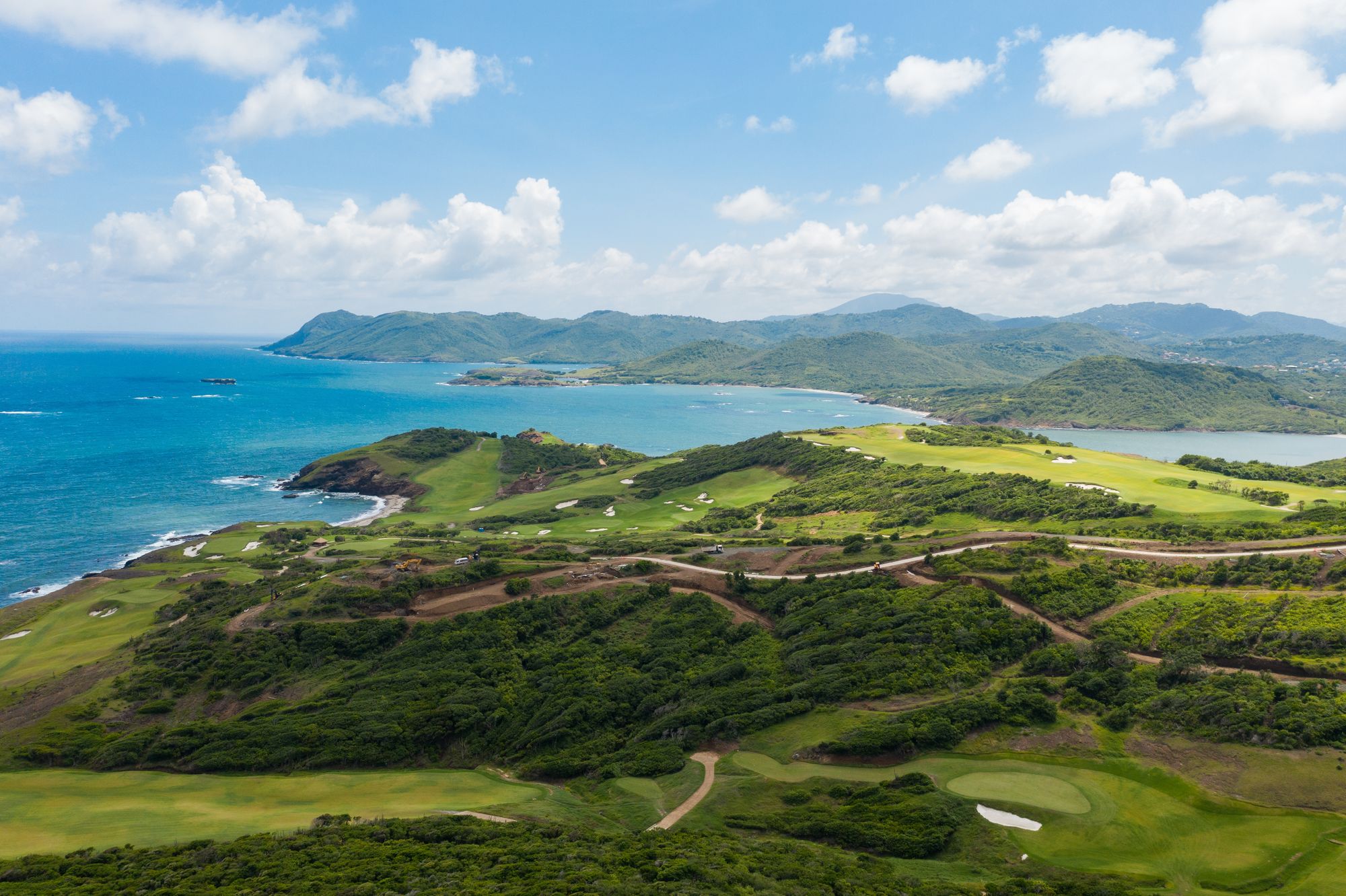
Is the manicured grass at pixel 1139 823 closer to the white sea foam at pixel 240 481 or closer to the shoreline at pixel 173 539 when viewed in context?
the shoreline at pixel 173 539

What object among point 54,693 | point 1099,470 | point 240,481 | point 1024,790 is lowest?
point 54,693

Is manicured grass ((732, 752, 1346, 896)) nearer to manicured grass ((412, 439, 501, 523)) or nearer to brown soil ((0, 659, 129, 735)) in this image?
brown soil ((0, 659, 129, 735))

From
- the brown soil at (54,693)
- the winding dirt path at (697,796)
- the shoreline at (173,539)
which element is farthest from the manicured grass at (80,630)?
the winding dirt path at (697,796)

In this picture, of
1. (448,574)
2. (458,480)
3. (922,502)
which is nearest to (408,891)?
(448,574)

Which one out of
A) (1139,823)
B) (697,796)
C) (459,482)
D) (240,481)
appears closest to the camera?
(1139,823)

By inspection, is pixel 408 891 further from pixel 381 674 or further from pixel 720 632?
pixel 720 632

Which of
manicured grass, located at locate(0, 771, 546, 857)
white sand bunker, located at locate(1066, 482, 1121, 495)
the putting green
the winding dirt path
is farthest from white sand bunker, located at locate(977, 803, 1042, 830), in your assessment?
white sand bunker, located at locate(1066, 482, 1121, 495)

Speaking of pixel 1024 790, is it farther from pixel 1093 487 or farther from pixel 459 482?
pixel 459 482

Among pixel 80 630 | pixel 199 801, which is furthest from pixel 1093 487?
pixel 80 630

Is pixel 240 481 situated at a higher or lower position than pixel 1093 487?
lower
